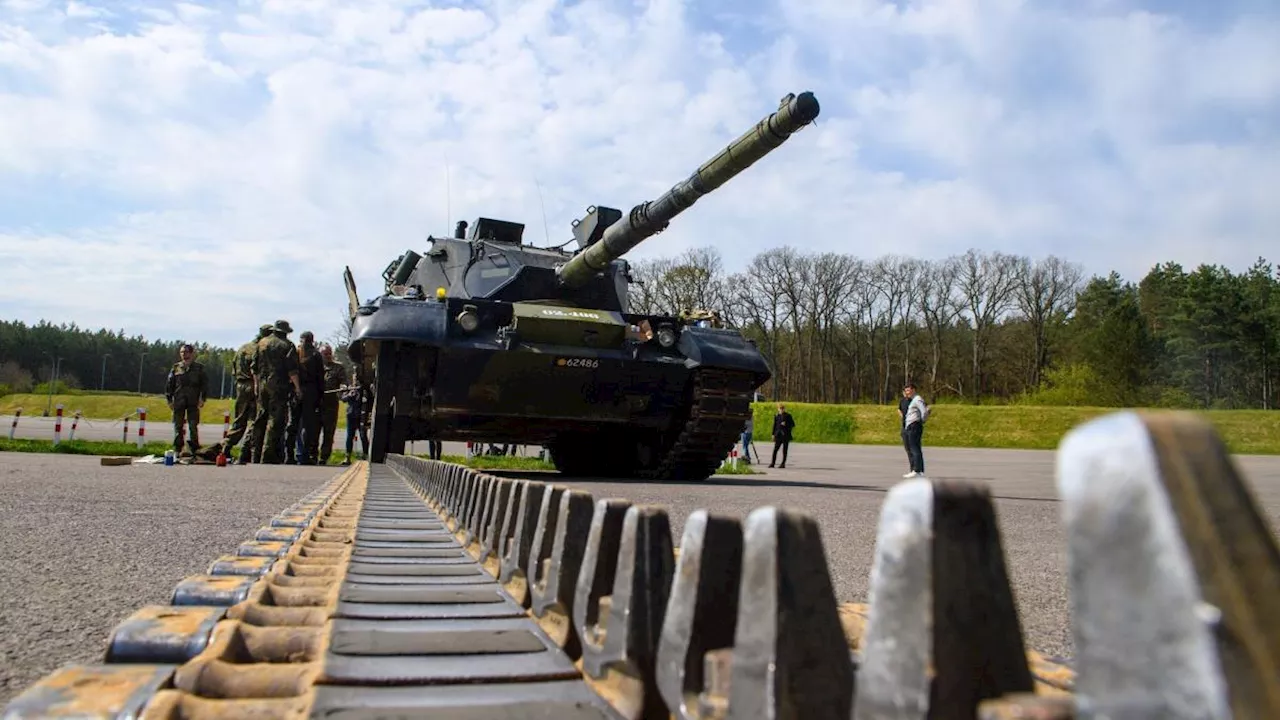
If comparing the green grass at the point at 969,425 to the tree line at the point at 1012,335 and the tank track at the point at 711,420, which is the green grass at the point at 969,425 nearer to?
the tree line at the point at 1012,335

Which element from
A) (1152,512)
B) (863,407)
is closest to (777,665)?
(1152,512)

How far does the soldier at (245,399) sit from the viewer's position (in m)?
15.3

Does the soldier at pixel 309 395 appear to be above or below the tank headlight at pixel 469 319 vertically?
below

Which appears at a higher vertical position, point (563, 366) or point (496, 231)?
point (496, 231)

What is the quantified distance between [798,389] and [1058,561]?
61.3 metres

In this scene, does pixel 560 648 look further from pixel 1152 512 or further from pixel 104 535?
pixel 104 535

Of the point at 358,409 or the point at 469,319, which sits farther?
the point at 358,409

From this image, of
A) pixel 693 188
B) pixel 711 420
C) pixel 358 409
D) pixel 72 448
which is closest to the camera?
pixel 693 188

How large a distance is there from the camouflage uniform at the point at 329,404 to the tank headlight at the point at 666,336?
708cm

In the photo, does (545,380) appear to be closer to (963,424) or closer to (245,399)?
(245,399)

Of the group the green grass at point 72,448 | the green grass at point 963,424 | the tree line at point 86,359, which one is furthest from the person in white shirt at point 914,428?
the tree line at point 86,359

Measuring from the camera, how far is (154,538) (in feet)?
15.8

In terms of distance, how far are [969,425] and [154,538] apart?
4311 cm

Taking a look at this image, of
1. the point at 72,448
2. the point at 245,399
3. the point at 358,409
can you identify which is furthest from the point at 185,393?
the point at 358,409
